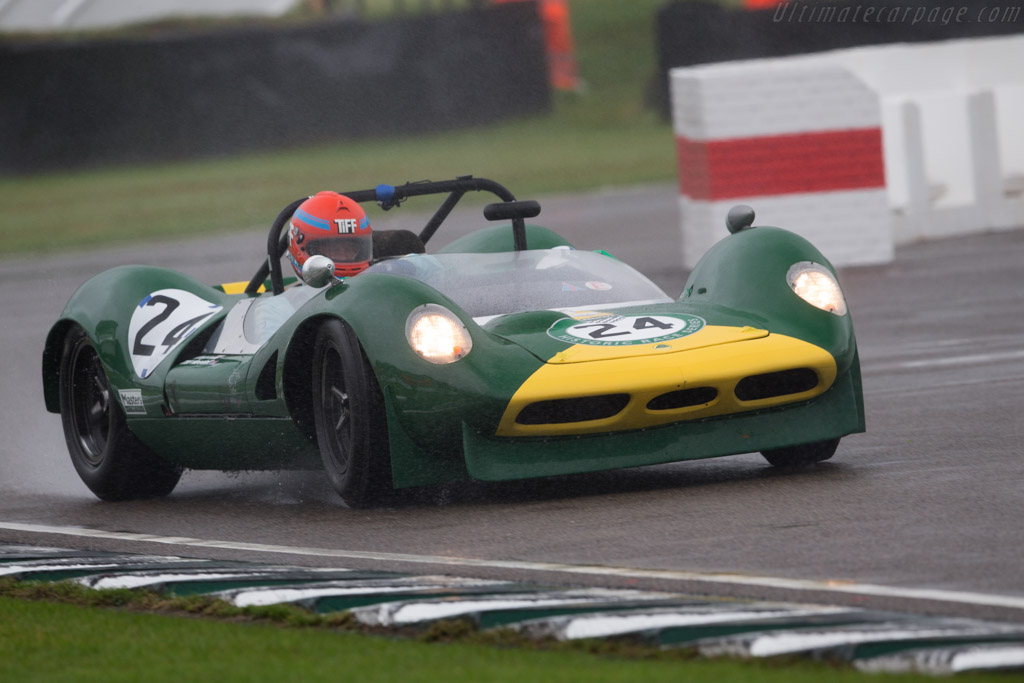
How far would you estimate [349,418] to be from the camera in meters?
6.52

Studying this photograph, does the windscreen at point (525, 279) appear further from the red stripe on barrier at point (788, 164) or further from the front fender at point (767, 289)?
→ the red stripe on barrier at point (788, 164)

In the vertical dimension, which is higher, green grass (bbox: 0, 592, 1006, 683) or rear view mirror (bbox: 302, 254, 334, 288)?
rear view mirror (bbox: 302, 254, 334, 288)

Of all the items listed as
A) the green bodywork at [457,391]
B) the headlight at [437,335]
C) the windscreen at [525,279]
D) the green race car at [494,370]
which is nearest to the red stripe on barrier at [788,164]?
the green race car at [494,370]

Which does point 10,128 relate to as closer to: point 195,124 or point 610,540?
point 195,124

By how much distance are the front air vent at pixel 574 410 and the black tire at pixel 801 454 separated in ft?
2.86

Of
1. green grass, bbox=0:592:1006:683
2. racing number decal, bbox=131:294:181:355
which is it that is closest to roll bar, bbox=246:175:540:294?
racing number decal, bbox=131:294:181:355

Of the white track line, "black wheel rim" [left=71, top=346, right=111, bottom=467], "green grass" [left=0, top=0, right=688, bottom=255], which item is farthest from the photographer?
"green grass" [left=0, top=0, right=688, bottom=255]

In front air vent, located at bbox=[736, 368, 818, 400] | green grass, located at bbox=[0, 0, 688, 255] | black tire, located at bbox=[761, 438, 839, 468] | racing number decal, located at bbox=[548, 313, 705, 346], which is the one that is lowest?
green grass, located at bbox=[0, 0, 688, 255]

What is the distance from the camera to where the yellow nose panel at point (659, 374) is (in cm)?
625

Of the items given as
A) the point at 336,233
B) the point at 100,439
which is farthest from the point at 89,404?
the point at 336,233

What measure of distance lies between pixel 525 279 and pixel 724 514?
1.69 m

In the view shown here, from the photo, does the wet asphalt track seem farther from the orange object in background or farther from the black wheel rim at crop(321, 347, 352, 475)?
the orange object in background

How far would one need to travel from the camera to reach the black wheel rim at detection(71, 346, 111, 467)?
8.11 metres

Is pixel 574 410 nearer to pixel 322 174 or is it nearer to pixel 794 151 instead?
pixel 794 151
